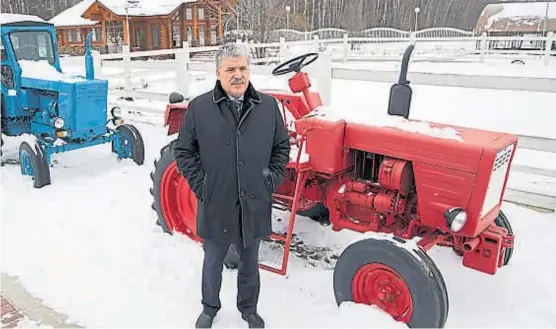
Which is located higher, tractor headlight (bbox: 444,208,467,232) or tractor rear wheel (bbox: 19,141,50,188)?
tractor headlight (bbox: 444,208,467,232)

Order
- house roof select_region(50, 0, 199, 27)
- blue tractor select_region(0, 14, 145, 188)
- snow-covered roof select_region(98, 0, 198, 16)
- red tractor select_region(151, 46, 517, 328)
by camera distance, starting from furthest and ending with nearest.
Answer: house roof select_region(50, 0, 199, 27), snow-covered roof select_region(98, 0, 198, 16), blue tractor select_region(0, 14, 145, 188), red tractor select_region(151, 46, 517, 328)

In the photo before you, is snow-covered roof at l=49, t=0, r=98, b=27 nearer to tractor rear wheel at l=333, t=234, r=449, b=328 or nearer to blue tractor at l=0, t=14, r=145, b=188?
blue tractor at l=0, t=14, r=145, b=188

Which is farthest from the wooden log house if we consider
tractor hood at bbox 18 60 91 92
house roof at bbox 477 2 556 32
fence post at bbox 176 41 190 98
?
tractor hood at bbox 18 60 91 92

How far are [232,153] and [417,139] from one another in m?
1.08

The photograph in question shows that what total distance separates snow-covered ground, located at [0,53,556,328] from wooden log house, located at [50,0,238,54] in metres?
22.6

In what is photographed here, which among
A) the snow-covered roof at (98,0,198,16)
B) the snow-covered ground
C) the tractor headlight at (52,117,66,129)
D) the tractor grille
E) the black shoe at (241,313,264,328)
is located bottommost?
the snow-covered ground

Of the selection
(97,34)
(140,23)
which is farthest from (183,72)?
(97,34)

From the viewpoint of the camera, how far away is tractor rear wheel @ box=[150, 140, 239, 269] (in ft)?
12.8

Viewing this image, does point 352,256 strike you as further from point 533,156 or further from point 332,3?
point 332,3

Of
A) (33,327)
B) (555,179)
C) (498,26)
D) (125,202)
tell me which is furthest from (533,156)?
(498,26)

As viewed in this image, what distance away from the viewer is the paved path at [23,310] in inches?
117

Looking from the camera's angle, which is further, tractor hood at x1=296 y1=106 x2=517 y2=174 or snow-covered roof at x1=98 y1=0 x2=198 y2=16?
snow-covered roof at x1=98 y1=0 x2=198 y2=16

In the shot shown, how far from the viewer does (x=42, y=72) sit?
6.38 m

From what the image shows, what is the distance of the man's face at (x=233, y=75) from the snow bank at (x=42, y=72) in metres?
3.97
